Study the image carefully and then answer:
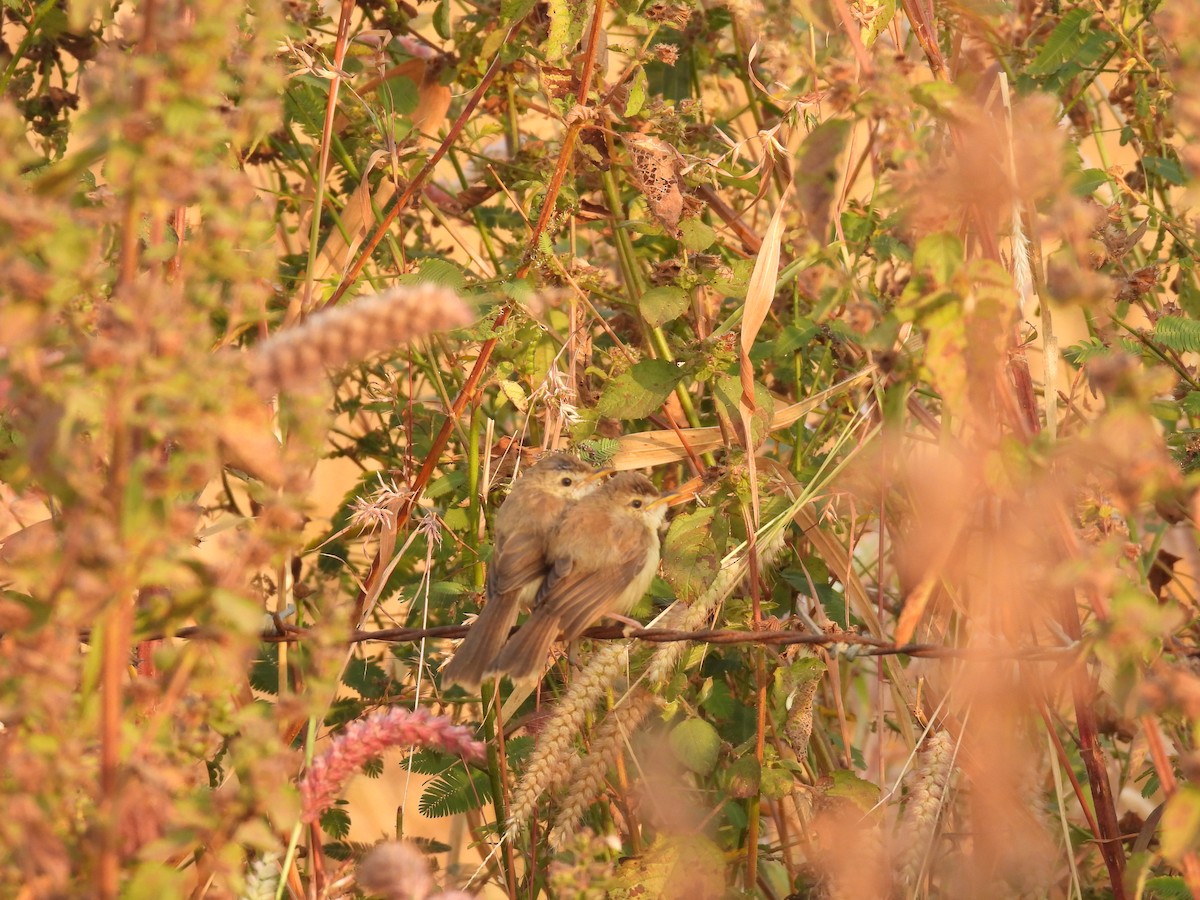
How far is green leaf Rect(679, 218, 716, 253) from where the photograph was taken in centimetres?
313

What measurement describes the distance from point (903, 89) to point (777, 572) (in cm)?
208

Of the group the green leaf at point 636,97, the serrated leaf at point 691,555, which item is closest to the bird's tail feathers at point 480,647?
the serrated leaf at point 691,555

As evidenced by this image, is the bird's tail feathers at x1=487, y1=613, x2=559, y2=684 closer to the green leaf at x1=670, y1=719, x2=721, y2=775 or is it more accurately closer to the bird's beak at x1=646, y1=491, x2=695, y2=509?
the green leaf at x1=670, y1=719, x2=721, y2=775

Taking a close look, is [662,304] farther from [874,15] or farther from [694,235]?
[874,15]

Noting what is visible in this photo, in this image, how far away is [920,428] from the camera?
Result: 4047 mm

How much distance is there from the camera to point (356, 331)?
133 cm

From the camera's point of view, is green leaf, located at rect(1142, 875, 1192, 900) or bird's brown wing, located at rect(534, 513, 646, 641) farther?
bird's brown wing, located at rect(534, 513, 646, 641)

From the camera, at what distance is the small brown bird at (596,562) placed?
3.48 metres

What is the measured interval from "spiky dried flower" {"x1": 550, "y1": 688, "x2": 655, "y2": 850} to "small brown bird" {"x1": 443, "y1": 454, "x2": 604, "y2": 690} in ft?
1.37

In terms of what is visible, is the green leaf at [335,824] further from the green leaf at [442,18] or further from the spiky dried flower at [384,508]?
the green leaf at [442,18]

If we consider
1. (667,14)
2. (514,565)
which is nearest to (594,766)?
(514,565)

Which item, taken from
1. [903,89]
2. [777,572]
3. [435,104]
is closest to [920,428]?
[777,572]

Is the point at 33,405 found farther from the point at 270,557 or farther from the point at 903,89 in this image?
the point at 903,89

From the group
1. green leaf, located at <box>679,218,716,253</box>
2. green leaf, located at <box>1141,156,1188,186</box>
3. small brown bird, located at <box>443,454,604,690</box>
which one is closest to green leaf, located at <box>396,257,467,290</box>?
green leaf, located at <box>679,218,716,253</box>
